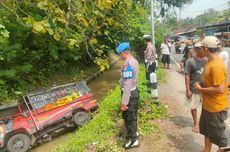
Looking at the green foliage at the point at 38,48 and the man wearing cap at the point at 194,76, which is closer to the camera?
the man wearing cap at the point at 194,76

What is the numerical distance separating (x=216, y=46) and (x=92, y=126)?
4.98 metres

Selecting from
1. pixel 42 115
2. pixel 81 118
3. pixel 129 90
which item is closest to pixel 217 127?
pixel 129 90

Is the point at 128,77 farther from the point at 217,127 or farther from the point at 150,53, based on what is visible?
the point at 150,53

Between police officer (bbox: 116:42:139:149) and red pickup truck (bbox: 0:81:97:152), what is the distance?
172 inches

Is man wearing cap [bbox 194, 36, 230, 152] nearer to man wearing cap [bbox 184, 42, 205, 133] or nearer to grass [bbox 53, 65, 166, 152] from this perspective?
man wearing cap [bbox 184, 42, 205, 133]

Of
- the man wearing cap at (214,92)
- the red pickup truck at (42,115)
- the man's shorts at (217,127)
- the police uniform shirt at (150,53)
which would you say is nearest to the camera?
the man wearing cap at (214,92)

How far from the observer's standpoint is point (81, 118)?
1041 cm

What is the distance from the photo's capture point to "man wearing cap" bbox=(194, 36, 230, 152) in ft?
14.0

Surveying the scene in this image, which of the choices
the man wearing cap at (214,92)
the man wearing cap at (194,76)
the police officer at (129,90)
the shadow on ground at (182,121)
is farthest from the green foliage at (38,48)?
A: the man wearing cap at (214,92)

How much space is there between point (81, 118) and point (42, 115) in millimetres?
1468

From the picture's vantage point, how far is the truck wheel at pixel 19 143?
8656 millimetres

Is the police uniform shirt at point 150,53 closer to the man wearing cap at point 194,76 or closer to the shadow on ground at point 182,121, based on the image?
the shadow on ground at point 182,121

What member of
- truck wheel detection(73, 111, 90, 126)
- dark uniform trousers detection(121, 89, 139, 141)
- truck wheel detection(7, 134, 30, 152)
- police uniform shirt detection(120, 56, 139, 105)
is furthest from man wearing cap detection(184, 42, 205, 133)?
truck wheel detection(7, 134, 30, 152)

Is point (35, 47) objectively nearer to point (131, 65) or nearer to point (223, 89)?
point (131, 65)
